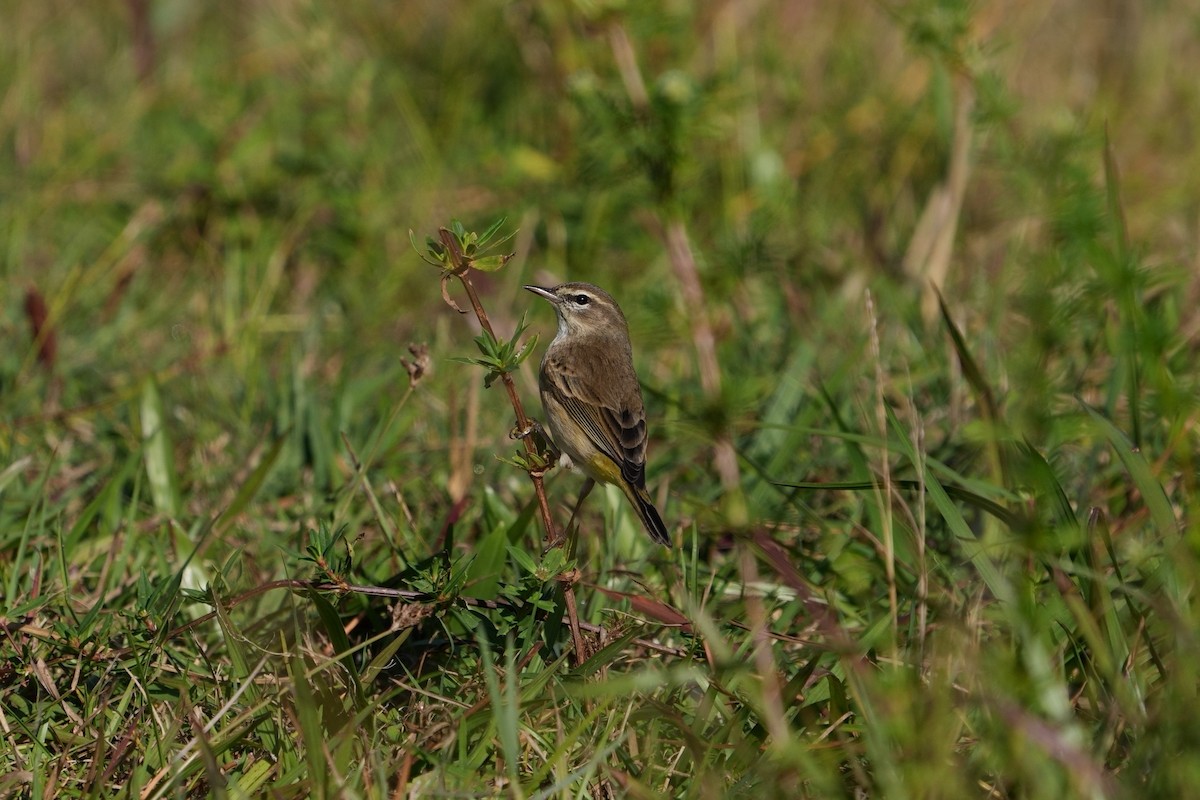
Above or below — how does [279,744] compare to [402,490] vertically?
above

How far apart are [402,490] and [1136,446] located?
2.31 metres

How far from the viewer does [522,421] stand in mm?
2982

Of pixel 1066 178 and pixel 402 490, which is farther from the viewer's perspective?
pixel 1066 178

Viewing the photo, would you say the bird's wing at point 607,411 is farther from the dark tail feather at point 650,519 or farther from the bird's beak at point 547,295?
the bird's beak at point 547,295

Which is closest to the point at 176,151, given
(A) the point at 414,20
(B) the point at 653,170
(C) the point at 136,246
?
(C) the point at 136,246

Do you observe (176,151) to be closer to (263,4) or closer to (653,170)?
(263,4)

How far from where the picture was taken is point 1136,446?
12.2ft

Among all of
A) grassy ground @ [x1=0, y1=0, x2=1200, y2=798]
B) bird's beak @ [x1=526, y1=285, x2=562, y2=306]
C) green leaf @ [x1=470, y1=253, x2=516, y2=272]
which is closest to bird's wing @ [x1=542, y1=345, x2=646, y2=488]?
grassy ground @ [x1=0, y1=0, x2=1200, y2=798]

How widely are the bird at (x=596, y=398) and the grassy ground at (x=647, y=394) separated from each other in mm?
151

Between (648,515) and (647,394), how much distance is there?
1539 millimetres

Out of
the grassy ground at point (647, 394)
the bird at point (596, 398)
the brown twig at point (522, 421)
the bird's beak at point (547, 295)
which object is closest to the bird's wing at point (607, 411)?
the bird at point (596, 398)

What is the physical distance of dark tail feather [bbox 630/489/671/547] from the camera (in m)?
3.74

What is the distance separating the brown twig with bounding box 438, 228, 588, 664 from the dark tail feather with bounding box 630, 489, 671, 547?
42cm

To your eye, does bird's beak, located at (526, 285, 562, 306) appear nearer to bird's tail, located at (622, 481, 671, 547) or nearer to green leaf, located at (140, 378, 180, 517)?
bird's tail, located at (622, 481, 671, 547)
